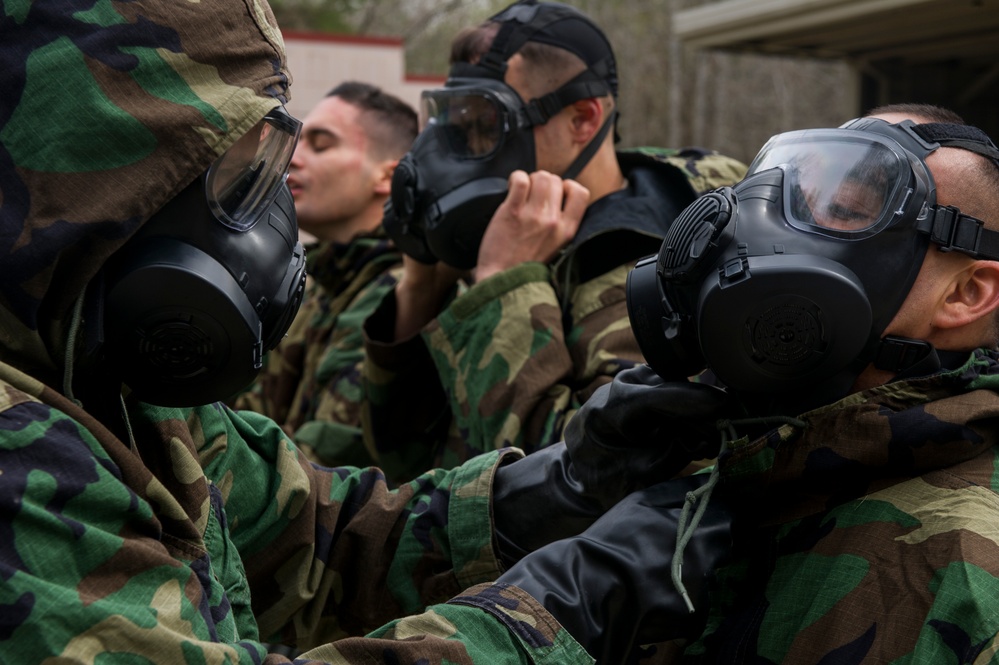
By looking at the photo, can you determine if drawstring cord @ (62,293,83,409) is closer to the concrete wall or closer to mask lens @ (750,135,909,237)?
mask lens @ (750,135,909,237)

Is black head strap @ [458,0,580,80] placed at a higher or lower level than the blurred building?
higher

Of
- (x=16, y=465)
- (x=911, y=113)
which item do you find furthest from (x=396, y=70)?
(x=16, y=465)

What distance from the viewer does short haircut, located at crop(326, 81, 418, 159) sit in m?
4.62

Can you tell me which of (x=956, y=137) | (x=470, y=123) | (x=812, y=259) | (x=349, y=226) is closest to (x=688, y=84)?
(x=349, y=226)

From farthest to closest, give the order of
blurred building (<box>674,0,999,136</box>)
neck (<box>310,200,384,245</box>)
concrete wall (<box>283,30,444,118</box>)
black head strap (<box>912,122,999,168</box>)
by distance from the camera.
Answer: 1. concrete wall (<box>283,30,444,118</box>)
2. blurred building (<box>674,0,999,136</box>)
3. neck (<box>310,200,384,245</box>)
4. black head strap (<box>912,122,999,168</box>)

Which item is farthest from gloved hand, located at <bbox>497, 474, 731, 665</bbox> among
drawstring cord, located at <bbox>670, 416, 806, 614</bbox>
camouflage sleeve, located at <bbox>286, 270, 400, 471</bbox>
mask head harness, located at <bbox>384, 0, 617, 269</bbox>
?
camouflage sleeve, located at <bbox>286, 270, 400, 471</bbox>

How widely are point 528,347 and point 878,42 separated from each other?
3446mm

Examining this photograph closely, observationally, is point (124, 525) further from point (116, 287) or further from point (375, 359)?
point (375, 359)

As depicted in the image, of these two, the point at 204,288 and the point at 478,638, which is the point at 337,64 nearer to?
the point at 204,288

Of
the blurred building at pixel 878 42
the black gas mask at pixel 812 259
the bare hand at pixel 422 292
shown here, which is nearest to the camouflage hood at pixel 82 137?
the black gas mask at pixel 812 259

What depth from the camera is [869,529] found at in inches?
63.8

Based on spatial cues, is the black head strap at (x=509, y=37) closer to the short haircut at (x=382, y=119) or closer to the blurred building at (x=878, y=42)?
the short haircut at (x=382, y=119)

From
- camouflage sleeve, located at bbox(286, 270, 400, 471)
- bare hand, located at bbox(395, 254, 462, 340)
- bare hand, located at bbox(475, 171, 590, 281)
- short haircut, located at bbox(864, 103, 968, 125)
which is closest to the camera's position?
short haircut, located at bbox(864, 103, 968, 125)

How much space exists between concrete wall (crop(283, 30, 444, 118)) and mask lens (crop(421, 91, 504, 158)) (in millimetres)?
5566
